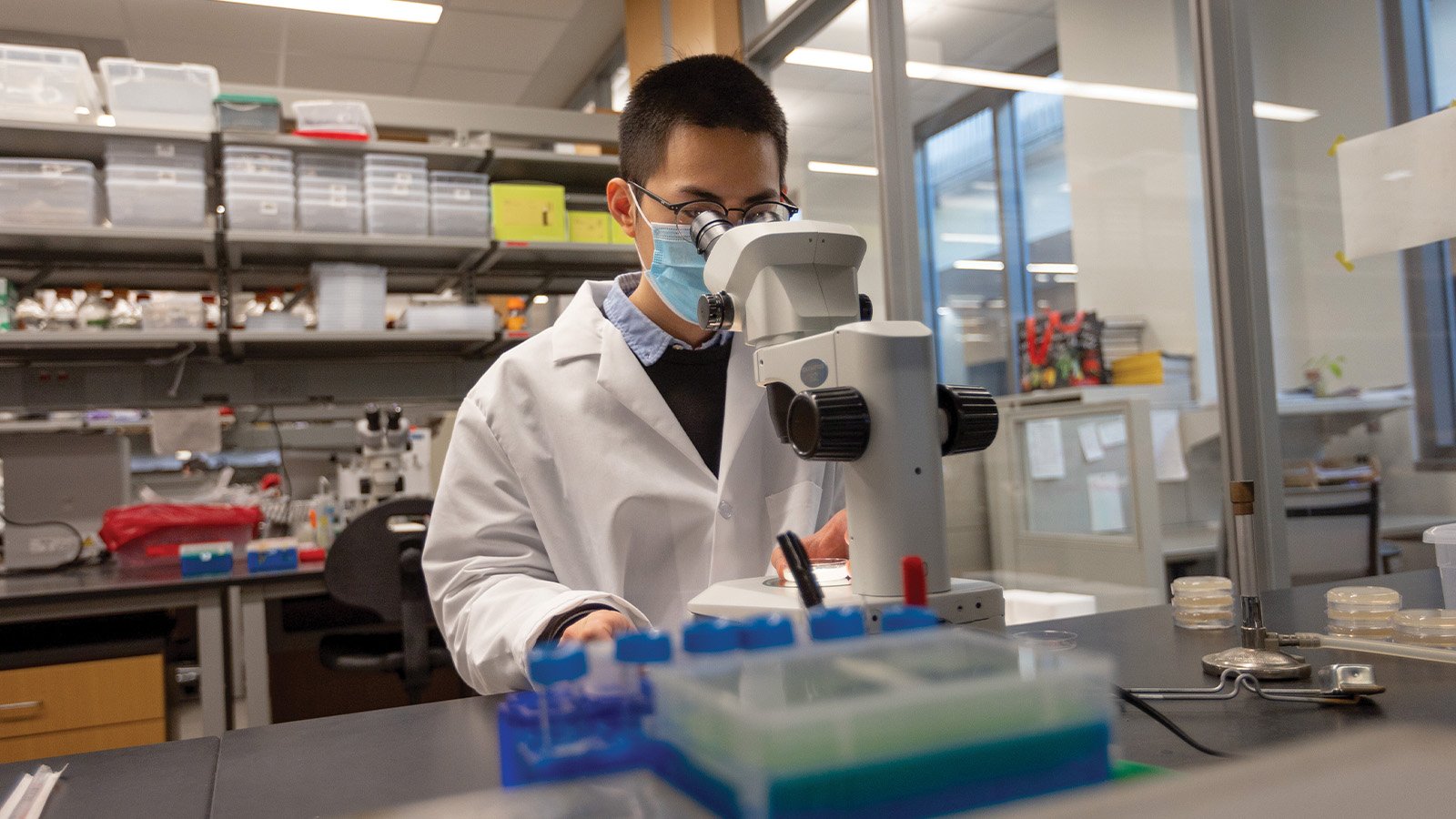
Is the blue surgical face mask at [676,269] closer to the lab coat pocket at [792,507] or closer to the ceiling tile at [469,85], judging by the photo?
the lab coat pocket at [792,507]

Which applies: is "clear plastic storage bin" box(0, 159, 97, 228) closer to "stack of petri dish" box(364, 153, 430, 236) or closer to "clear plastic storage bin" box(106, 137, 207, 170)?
"clear plastic storage bin" box(106, 137, 207, 170)

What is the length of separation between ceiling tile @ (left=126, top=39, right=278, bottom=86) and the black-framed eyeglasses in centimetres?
463

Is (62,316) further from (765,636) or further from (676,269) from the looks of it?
(765,636)

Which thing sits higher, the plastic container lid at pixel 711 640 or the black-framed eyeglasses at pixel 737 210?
the black-framed eyeglasses at pixel 737 210

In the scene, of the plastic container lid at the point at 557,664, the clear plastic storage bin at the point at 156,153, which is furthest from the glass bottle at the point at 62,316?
the plastic container lid at the point at 557,664

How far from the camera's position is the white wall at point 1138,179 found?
2.41 meters

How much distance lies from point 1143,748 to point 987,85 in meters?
2.98

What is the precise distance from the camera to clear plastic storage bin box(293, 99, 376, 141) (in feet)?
10.6

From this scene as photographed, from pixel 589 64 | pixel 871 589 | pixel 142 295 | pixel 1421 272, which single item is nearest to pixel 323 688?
pixel 142 295

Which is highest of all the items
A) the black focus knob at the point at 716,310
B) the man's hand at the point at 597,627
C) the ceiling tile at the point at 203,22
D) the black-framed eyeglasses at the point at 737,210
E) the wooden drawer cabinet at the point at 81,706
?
the ceiling tile at the point at 203,22

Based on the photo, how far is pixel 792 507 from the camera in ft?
4.02

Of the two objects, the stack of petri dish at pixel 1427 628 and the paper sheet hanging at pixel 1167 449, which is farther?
the paper sheet hanging at pixel 1167 449

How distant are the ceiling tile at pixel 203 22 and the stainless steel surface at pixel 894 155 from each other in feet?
9.59

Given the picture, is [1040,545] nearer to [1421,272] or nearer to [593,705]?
[1421,272]
